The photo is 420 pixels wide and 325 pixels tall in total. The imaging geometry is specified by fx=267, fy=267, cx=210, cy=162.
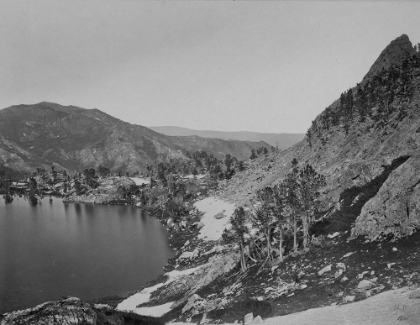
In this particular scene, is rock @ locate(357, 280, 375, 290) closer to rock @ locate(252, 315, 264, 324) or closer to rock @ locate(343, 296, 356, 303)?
rock @ locate(343, 296, 356, 303)

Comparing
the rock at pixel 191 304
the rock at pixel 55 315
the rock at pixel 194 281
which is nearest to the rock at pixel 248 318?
the rock at pixel 191 304

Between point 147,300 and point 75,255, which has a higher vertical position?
point 75,255

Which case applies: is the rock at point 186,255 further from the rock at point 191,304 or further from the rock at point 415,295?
the rock at point 415,295

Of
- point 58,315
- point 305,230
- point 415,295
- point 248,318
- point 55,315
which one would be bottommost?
point 248,318

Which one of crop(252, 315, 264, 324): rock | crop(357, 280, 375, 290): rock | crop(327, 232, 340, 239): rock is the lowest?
crop(252, 315, 264, 324): rock

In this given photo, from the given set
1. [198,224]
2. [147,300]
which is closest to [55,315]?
[147,300]

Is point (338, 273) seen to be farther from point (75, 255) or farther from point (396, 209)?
point (75, 255)

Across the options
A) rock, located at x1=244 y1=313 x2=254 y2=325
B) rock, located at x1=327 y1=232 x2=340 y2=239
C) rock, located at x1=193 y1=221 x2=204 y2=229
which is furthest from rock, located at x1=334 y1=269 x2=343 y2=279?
rock, located at x1=193 y1=221 x2=204 y2=229

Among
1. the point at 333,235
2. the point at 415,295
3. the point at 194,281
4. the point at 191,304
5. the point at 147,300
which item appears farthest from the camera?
the point at 194,281
